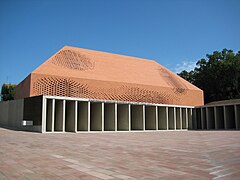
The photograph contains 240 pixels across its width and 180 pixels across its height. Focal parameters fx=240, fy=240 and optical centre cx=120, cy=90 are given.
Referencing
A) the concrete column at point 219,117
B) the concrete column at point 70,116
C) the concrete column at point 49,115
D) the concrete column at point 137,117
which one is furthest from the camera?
the concrete column at point 219,117

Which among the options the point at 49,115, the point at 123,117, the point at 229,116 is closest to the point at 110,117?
the point at 123,117

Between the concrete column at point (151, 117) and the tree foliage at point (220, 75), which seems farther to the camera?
the tree foliage at point (220, 75)

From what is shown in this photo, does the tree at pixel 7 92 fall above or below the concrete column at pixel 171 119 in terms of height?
above

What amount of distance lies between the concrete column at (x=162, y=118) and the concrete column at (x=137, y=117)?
4093 millimetres

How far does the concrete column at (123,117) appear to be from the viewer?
26.4 metres

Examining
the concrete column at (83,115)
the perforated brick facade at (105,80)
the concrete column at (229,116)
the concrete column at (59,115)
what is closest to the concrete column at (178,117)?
the perforated brick facade at (105,80)

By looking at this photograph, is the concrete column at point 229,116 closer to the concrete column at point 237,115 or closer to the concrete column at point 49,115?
the concrete column at point 237,115

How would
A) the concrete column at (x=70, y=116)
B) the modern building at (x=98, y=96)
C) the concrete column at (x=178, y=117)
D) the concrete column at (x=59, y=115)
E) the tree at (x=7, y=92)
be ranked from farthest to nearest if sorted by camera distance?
the tree at (x=7, y=92) → the concrete column at (x=178, y=117) → the concrete column at (x=70, y=116) → the modern building at (x=98, y=96) → the concrete column at (x=59, y=115)

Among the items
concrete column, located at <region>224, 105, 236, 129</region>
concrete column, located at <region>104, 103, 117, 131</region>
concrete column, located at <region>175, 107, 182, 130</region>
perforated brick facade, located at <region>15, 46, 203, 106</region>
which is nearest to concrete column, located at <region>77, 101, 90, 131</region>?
perforated brick facade, located at <region>15, 46, 203, 106</region>

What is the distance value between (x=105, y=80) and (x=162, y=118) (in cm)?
921

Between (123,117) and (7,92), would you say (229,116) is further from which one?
(7,92)

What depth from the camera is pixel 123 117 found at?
88.1 feet

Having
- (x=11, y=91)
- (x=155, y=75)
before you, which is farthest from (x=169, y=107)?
(x=11, y=91)

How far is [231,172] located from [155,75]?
1242 inches
